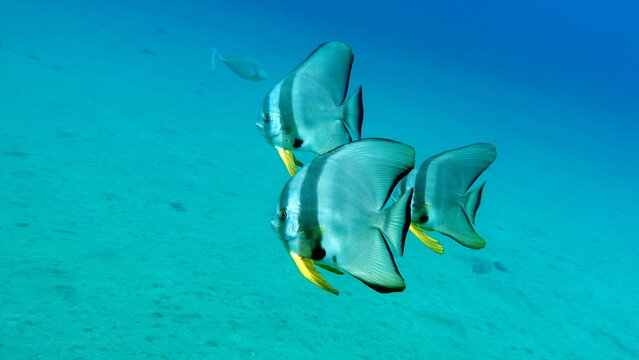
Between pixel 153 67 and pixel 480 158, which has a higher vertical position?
pixel 480 158

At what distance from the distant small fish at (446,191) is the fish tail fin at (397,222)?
378 mm

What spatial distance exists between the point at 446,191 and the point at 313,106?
2.10ft

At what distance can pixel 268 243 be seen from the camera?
4.40m

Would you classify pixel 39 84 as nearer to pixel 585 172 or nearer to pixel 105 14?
pixel 105 14

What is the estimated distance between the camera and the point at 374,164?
4.51ft

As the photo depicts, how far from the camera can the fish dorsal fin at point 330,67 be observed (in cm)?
176

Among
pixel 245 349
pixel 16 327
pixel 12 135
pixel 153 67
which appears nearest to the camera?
pixel 16 327

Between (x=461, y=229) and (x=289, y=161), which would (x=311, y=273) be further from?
(x=461, y=229)

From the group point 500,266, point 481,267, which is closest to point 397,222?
point 481,267

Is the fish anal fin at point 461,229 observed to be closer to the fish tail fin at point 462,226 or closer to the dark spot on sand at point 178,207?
the fish tail fin at point 462,226

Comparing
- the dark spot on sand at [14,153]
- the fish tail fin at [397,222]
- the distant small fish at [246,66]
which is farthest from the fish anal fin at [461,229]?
the distant small fish at [246,66]

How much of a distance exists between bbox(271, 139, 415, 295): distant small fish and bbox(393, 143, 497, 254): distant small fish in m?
0.40

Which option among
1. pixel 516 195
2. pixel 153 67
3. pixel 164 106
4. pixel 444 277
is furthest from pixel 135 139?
pixel 516 195

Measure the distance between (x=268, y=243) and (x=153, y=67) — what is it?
317 inches
